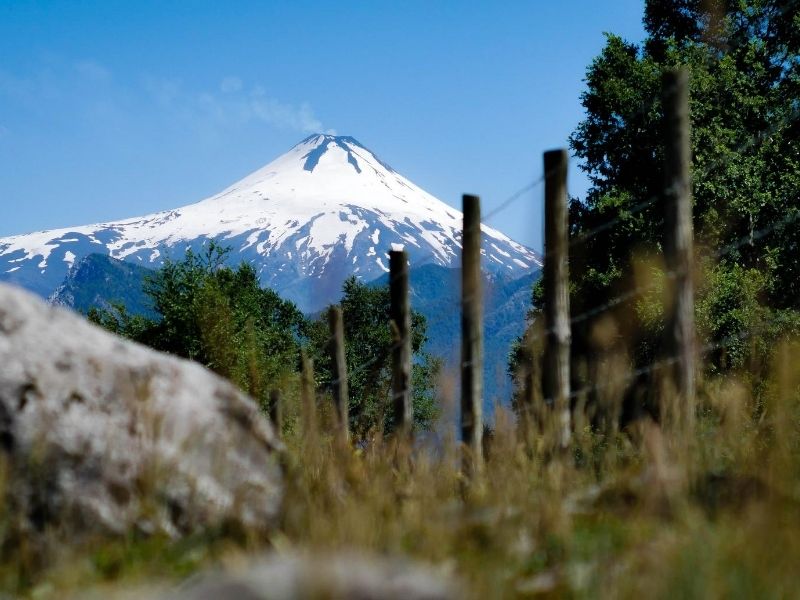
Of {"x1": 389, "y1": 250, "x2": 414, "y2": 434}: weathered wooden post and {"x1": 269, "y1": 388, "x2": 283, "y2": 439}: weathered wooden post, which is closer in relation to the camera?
{"x1": 389, "y1": 250, "x2": 414, "y2": 434}: weathered wooden post

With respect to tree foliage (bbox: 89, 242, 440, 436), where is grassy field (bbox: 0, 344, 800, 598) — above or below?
below

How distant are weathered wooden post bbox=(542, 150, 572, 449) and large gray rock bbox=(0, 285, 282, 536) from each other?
2.99 meters

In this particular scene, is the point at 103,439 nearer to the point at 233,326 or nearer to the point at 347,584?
the point at 347,584

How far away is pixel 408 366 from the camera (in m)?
9.56

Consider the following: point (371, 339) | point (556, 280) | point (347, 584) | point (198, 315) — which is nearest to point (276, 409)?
point (556, 280)

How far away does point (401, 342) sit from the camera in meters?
9.55

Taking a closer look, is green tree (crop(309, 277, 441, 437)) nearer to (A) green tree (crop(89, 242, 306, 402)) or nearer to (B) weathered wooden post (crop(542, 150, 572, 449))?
(A) green tree (crop(89, 242, 306, 402))

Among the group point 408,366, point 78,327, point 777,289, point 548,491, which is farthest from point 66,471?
point 777,289

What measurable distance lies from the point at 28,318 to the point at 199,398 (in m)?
1.10

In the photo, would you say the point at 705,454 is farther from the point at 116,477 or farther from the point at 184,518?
the point at 116,477

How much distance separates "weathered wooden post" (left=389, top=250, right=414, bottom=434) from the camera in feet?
30.9

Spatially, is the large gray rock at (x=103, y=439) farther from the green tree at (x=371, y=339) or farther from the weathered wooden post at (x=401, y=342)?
the green tree at (x=371, y=339)

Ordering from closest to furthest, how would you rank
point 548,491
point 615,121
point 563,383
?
point 548,491, point 563,383, point 615,121

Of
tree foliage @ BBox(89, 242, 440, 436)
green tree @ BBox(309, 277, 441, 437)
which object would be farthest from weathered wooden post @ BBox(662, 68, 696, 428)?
green tree @ BBox(309, 277, 441, 437)
